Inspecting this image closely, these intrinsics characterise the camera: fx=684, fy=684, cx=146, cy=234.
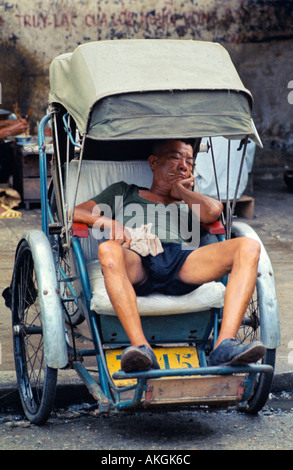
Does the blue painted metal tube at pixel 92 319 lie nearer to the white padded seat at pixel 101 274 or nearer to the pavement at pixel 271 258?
the white padded seat at pixel 101 274

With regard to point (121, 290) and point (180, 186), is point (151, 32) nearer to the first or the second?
point (180, 186)

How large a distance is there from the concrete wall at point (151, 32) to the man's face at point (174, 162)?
17.7 ft

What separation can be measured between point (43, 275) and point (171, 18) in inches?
262

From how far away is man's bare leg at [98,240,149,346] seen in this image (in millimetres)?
3066

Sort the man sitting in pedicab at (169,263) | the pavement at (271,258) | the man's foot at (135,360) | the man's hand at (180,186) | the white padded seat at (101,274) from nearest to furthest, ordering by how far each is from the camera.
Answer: the man's foot at (135,360) < the man sitting in pedicab at (169,263) < the white padded seat at (101,274) < the pavement at (271,258) < the man's hand at (180,186)

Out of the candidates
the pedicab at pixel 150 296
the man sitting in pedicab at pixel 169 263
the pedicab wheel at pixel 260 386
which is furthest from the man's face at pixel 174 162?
the pedicab wheel at pixel 260 386

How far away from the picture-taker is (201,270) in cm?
340

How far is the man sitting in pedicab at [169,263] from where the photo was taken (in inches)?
118

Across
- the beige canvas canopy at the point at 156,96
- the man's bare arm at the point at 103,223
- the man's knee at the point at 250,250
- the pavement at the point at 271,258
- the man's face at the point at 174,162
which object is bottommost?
the pavement at the point at 271,258

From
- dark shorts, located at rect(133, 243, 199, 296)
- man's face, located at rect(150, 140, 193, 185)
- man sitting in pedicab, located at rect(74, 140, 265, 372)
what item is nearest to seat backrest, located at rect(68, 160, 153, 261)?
man sitting in pedicab, located at rect(74, 140, 265, 372)

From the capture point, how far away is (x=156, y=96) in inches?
123

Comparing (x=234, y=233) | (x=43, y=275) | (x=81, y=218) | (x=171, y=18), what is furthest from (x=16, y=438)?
(x=171, y=18)

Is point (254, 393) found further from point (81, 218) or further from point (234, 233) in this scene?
point (81, 218)

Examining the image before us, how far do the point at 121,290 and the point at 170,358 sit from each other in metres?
0.55
